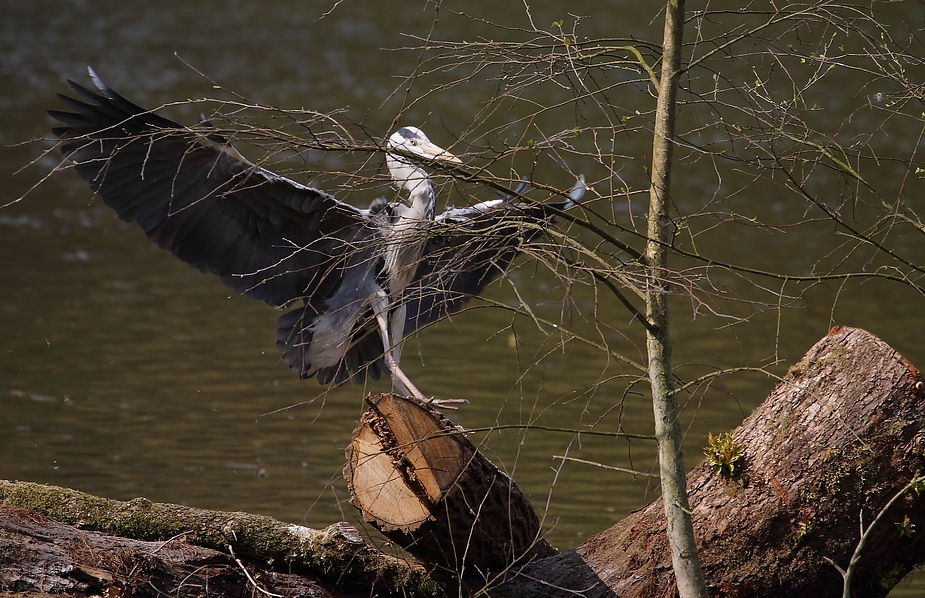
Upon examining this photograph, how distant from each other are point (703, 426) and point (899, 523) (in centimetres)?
358

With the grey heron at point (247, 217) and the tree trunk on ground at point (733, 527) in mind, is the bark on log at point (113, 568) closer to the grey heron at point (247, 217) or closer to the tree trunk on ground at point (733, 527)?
the tree trunk on ground at point (733, 527)

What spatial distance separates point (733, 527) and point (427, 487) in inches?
42.0

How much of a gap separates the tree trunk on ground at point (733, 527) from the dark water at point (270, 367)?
1.19 ft

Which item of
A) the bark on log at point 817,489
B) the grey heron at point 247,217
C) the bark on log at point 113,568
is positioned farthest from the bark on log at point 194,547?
the grey heron at point 247,217

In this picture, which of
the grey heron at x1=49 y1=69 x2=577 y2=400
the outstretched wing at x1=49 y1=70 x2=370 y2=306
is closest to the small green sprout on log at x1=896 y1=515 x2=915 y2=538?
the grey heron at x1=49 y1=69 x2=577 y2=400

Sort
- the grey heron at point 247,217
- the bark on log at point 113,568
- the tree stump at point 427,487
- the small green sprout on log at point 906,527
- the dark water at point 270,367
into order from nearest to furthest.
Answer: the bark on log at point 113,568
the small green sprout on log at point 906,527
the tree stump at point 427,487
the grey heron at point 247,217
the dark water at point 270,367

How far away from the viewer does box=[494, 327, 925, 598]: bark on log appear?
3.44m

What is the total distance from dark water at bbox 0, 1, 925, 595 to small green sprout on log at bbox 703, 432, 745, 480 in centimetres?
36

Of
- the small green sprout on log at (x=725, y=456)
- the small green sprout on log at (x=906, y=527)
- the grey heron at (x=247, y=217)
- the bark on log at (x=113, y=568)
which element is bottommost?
the bark on log at (x=113, y=568)

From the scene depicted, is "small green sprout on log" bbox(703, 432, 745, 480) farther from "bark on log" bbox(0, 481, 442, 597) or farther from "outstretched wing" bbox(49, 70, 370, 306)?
"outstretched wing" bbox(49, 70, 370, 306)

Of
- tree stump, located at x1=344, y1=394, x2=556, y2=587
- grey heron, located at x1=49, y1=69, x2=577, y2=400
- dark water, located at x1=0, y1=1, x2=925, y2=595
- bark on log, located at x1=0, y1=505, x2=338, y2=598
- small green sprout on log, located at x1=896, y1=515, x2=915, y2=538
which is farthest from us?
dark water, located at x1=0, y1=1, x2=925, y2=595

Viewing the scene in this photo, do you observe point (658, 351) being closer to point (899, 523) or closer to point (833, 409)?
point (833, 409)

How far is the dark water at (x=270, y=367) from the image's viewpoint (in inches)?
230

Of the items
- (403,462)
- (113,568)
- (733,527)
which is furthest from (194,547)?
(733,527)
